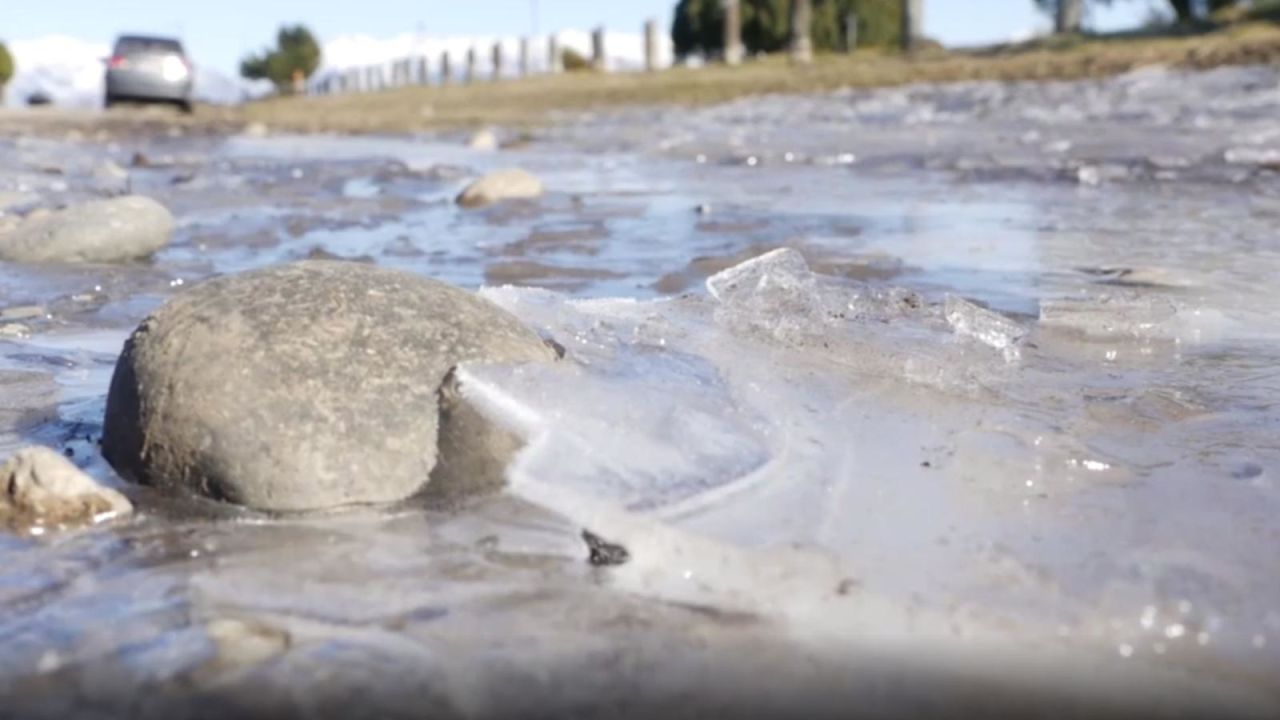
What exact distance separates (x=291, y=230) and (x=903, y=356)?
3881 mm

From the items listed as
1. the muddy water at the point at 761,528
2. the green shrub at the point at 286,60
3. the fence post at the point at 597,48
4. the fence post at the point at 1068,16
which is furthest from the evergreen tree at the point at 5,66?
the muddy water at the point at 761,528

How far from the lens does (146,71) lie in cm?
2125

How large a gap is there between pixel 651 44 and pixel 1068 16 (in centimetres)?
1263

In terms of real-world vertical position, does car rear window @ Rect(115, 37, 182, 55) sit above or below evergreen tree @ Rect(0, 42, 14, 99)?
below

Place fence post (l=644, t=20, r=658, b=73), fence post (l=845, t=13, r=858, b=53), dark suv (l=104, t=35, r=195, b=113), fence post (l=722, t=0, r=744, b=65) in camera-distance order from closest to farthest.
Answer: dark suv (l=104, t=35, r=195, b=113), fence post (l=722, t=0, r=744, b=65), fence post (l=644, t=20, r=658, b=73), fence post (l=845, t=13, r=858, b=53)

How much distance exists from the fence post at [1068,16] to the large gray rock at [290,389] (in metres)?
24.9

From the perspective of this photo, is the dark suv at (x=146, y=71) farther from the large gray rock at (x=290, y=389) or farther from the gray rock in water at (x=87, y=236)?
the large gray rock at (x=290, y=389)

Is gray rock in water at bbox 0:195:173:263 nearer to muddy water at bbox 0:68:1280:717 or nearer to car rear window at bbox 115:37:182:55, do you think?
muddy water at bbox 0:68:1280:717

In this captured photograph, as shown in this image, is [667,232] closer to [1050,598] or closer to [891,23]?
[1050,598]

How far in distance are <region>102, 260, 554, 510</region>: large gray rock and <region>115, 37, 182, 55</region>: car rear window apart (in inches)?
816

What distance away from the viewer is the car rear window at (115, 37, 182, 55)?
2133 centimetres

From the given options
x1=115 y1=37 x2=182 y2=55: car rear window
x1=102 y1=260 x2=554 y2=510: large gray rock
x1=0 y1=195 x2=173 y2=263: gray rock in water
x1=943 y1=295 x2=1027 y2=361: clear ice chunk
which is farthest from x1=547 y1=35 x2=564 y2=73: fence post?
x1=102 y1=260 x2=554 y2=510: large gray rock

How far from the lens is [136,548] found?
6.33 ft

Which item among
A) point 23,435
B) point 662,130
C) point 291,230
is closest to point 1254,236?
point 291,230
